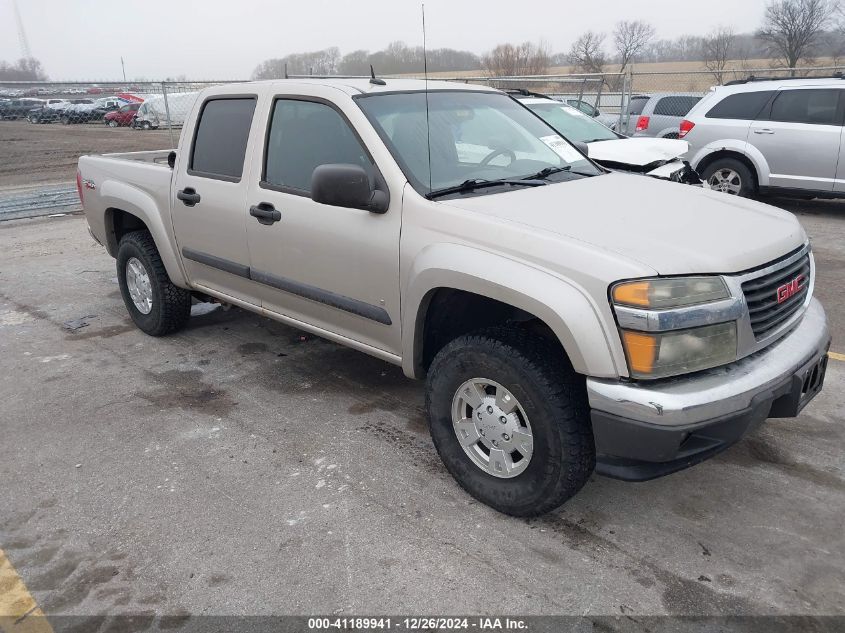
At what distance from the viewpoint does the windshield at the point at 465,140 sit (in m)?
3.29

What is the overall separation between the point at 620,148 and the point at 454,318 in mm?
5019

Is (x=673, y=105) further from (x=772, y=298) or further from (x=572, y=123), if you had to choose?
(x=772, y=298)

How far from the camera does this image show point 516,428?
2789mm

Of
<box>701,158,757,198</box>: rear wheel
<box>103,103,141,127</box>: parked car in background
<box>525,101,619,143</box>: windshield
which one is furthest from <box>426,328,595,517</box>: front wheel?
<box>103,103,141,127</box>: parked car in background

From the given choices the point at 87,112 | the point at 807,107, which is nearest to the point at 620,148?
the point at 807,107

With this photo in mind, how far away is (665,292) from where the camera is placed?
2402mm

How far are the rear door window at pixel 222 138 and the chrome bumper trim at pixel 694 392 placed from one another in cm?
258

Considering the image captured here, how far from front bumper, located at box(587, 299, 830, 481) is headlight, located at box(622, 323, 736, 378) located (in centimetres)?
6

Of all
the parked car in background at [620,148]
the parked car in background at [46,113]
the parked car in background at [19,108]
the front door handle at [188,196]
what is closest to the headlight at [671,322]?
the front door handle at [188,196]

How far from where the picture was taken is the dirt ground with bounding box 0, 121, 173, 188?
16344 millimetres

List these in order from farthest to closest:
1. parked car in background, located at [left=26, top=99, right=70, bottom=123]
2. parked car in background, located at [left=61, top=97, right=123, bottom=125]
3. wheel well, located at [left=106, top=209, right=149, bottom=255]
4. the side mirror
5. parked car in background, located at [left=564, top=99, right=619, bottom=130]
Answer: parked car in background, located at [left=26, top=99, right=70, bottom=123], parked car in background, located at [left=61, top=97, right=123, bottom=125], parked car in background, located at [left=564, top=99, right=619, bottom=130], wheel well, located at [left=106, top=209, right=149, bottom=255], the side mirror

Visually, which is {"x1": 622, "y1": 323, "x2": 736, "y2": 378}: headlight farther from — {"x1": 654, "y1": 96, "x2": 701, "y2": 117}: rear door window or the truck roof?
{"x1": 654, "y1": 96, "x2": 701, "y2": 117}: rear door window

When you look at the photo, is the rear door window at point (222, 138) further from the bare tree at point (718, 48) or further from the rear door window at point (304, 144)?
the bare tree at point (718, 48)

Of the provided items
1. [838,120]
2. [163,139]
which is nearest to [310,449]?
[838,120]
